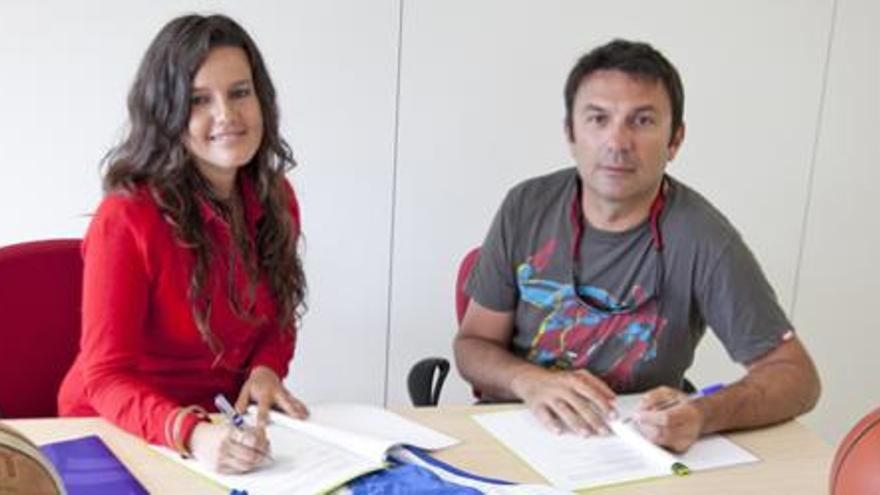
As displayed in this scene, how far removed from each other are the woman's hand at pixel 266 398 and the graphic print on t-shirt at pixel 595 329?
566 millimetres

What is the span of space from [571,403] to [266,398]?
52cm

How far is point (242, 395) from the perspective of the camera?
155 cm

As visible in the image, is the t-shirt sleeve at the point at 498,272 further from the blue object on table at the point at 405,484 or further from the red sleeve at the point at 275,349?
the blue object on table at the point at 405,484

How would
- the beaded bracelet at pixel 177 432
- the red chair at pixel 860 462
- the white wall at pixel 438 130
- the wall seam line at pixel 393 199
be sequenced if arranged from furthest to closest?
the wall seam line at pixel 393 199 < the white wall at pixel 438 130 < the beaded bracelet at pixel 177 432 < the red chair at pixel 860 462

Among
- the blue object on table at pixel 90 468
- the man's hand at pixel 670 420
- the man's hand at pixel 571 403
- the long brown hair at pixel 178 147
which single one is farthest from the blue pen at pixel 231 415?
the man's hand at pixel 670 420

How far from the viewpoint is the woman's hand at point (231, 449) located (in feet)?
4.17

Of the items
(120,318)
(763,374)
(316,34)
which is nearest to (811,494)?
(763,374)

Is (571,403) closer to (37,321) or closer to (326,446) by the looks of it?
(326,446)

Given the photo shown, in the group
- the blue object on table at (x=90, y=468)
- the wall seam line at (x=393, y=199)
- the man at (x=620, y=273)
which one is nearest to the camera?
the blue object on table at (x=90, y=468)

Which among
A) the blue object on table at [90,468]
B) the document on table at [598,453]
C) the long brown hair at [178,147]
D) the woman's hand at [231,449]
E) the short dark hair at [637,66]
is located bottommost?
the blue object on table at [90,468]

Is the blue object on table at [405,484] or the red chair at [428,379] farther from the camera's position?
the red chair at [428,379]

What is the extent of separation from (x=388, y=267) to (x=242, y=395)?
1196 millimetres

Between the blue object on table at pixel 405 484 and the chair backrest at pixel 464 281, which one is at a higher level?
the chair backrest at pixel 464 281

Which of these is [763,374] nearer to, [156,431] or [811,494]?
[811,494]
